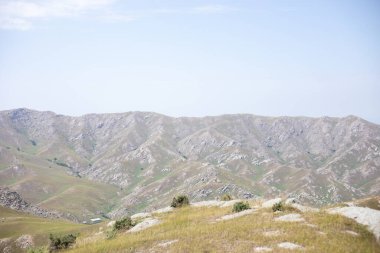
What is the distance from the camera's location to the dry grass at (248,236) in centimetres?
2380

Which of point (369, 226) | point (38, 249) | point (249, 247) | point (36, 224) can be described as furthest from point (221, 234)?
point (36, 224)

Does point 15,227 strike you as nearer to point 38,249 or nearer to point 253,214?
point 38,249

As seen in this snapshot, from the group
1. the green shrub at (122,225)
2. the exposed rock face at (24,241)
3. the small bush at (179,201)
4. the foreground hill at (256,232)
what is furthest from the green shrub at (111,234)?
the exposed rock face at (24,241)

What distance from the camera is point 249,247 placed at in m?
24.1

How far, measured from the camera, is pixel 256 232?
27391mm

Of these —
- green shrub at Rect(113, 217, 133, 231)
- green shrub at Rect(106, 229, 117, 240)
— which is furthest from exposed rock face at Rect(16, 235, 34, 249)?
green shrub at Rect(106, 229, 117, 240)

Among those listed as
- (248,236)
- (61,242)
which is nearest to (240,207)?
(248,236)

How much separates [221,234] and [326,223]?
7741 millimetres

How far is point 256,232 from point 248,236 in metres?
1.12

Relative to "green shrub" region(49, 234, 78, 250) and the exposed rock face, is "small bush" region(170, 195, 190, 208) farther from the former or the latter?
the exposed rock face

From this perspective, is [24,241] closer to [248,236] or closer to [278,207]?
[278,207]

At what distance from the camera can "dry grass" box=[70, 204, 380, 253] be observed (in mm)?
23797

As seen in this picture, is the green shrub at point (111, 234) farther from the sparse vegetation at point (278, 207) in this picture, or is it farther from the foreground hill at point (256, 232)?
the sparse vegetation at point (278, 207)

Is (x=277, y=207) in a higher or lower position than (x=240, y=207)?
higher
